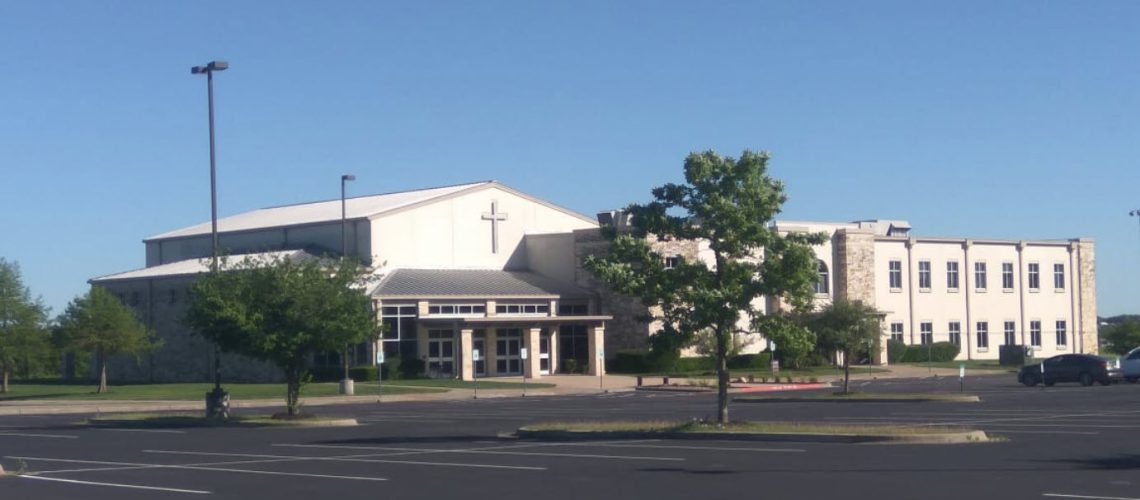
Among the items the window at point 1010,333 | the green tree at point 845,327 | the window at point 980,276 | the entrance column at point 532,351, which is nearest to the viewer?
the green tree at point 845,327

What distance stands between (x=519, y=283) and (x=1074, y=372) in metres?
28.5

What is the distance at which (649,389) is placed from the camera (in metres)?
58.8

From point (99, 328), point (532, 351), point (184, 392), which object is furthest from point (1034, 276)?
point (99, 328)

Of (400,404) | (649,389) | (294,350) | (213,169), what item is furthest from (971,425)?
(649,389)

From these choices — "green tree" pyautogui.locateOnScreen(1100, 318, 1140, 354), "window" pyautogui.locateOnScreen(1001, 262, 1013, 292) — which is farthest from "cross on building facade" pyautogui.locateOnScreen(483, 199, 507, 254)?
"green tree" pyautogui.locateOnScreen(1100, 318, 1140, 354)

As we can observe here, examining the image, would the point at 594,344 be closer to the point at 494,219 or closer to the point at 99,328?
the point at 494,219

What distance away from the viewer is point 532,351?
68000 millimetres

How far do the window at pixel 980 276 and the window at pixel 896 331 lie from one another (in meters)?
6.70

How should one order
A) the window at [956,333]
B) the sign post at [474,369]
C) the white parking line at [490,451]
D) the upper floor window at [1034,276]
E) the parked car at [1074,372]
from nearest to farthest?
the white parking line at [490,451] < the parked car at [1074,372] < the sign post at [474,369] < the window at [956,333] < the upper floor window at [1034,276]

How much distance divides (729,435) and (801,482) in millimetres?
8310

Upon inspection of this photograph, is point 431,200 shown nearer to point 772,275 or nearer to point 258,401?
point 258,401

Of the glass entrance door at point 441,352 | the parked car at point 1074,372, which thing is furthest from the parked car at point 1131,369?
the glass entrance door at point 441,352

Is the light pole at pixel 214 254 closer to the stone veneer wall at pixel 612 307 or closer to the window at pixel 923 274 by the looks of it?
the stone veneer wall at pixel 612 307

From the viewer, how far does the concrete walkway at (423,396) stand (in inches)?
1965
